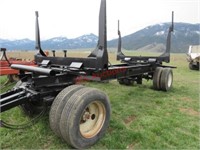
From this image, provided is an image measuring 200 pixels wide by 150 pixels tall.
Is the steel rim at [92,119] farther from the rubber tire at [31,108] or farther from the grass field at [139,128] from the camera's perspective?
the rubber tire at [31,108]

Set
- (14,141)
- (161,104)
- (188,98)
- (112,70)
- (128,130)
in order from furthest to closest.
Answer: (188,98)
(161,104)
(112,70)
(128,130)
(14,141)

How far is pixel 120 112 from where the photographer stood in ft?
15.1

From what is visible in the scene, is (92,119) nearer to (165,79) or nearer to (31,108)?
(31,108)

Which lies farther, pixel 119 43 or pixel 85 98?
pixel 119 43

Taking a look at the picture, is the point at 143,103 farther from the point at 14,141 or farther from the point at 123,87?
the point at 14,141

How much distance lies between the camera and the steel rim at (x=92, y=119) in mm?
3131

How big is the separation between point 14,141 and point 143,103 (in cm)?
317

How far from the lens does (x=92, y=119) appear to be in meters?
3.26

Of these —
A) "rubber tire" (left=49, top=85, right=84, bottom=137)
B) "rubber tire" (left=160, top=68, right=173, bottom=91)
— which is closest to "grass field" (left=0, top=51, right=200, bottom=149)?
"rubber tire" (left=49, top=85, right=84, bottom=137)

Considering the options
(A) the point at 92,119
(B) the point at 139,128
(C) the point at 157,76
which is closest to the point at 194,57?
(C) the point at 157,76

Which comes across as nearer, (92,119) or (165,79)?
(92,119)

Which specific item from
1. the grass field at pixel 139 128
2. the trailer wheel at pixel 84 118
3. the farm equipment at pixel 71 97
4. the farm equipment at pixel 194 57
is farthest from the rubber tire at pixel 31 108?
the farm equipment at pixel 194 57

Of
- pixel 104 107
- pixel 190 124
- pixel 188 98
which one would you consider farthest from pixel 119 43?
pixel 104 107

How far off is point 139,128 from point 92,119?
0.95m
